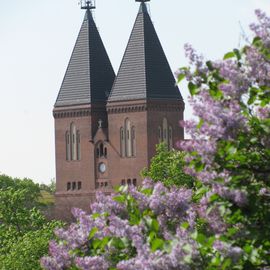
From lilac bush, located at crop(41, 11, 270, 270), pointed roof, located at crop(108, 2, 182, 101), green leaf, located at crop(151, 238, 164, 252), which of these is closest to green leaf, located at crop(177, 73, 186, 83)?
lilac bush, located at crop(41, 11, 270, 270)

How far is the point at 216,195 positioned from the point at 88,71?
8847 centimetres

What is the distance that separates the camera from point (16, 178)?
127875 mm

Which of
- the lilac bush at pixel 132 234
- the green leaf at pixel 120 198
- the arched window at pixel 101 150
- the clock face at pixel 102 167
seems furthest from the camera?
the clock face at pixel 102 167

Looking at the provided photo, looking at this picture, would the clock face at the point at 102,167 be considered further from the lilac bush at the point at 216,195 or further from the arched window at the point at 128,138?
the lilac bush at the point at 216,195

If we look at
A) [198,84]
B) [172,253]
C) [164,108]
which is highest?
[164,108]

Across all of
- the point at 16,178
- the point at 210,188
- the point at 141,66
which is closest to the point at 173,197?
the point at 210,188

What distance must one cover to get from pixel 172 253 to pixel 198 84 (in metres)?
1.65

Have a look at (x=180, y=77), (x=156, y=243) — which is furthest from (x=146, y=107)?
(x=156, y=243)

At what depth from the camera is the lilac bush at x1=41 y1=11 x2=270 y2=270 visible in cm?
1058

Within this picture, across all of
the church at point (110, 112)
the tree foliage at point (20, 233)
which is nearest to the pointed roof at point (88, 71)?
the church at point (110, 112)

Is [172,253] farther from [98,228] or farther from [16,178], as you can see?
[16,178]

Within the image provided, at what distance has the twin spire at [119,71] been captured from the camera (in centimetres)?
9550

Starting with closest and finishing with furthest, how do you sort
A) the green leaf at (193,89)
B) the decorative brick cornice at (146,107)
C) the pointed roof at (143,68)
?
the green leaf at (193,89) < the pointed roof at (143,68) < the decorative brick cornice at (146,107)

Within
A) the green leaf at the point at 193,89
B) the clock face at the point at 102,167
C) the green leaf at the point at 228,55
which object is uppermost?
the clock face at the point at 102,167
